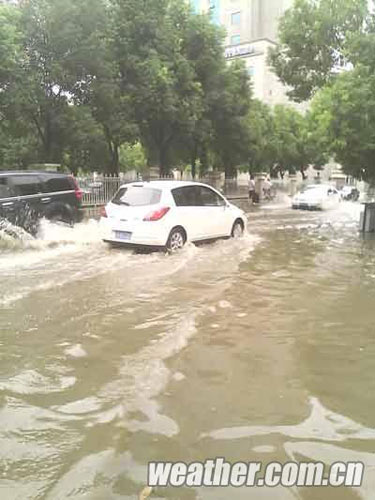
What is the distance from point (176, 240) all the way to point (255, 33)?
72072mm

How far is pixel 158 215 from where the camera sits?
11016 millimetres

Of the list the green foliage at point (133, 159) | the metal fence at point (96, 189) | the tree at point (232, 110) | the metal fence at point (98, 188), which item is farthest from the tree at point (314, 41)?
the green foliage at point (133, 159)

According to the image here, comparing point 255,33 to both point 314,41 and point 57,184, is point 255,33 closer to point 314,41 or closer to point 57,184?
point 314,41

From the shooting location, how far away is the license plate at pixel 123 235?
1116 centimetres

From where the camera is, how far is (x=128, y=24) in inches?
834

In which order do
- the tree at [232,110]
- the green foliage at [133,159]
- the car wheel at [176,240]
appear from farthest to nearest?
the green foliage at [133,159] < the tree at [232,110] < the car wheel at [176,240]

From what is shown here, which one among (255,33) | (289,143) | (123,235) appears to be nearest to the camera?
(123,235)

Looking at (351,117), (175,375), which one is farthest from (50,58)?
(175,375)

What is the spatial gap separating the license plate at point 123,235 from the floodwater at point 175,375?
177cm

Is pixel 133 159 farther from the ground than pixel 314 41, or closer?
closer

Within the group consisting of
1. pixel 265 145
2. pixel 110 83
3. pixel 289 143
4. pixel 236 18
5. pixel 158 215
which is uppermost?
pixel 236 18

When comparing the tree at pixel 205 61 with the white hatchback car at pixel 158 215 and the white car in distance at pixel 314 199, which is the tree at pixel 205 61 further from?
the white hatchback car at pixel 158 215

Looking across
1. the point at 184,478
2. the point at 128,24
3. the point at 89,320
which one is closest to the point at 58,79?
the point at 128,24

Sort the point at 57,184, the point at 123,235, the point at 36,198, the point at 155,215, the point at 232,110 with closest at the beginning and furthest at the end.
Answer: the point at 155,215, the point at 123,235, the point at 36,198, the point at 57,184, the point at 232,110
